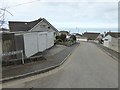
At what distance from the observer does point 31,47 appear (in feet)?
70.2

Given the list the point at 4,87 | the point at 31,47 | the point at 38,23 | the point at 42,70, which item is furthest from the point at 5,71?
the point at 38,23

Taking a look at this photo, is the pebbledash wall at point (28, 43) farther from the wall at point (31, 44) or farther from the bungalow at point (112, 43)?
the bungalow at point (112, 43)

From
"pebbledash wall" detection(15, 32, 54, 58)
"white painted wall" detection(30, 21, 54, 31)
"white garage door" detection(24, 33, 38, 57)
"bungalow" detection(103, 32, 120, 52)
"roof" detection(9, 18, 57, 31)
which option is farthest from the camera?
"roof" detection(9, 18, 57, 31)

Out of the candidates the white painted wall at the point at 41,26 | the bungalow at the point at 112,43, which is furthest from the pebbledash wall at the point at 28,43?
the white painted wall at the point at 41,26

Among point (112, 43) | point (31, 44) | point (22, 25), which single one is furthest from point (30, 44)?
point (112, 43)

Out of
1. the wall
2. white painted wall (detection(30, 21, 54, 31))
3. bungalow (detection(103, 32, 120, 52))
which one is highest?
white painted wall (detection(30, 21, 54, 31))

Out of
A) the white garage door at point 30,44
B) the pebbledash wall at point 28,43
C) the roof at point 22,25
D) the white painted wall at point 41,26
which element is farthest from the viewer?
the roof at point 22,25

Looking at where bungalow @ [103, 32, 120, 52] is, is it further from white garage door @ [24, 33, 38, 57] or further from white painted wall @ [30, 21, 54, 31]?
white garage door @ [24, 33, 38, 57]

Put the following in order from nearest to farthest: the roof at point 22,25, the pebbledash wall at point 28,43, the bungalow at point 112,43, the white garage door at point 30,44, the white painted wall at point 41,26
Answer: the pebbledash wall at point 28,43
the white garage door at point 30,44
the bungalow at point 112,43
the white painted wall at point 41,26
the roof at point 22,25

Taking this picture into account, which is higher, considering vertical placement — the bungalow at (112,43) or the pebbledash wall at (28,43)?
the pebbledash wall at (28,43)

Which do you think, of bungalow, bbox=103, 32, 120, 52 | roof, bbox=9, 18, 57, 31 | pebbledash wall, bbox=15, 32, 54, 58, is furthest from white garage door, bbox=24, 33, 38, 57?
roof, bbox=9, 18, 57, 31

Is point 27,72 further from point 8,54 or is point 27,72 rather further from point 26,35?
point 26,35

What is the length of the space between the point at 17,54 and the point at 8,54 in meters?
1.09

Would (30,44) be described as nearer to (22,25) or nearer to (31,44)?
(31,44)
